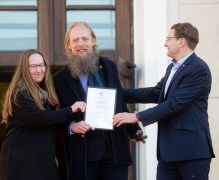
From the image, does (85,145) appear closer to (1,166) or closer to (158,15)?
(1,166)

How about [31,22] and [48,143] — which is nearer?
[48,143]

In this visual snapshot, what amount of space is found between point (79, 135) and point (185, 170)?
831 mm

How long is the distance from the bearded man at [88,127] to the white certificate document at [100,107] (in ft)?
0.26

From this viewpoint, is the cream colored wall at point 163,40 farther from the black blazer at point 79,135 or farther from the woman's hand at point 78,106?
the woman's hand at point 78,106

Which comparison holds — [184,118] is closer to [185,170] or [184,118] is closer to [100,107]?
[185,170]

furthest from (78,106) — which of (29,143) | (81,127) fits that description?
(29,143)

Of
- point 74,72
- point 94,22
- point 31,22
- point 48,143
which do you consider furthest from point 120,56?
point 48,143

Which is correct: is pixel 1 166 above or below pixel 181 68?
below

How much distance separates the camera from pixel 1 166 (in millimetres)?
4930

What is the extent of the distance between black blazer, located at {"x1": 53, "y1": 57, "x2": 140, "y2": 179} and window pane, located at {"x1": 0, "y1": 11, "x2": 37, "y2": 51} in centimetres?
139

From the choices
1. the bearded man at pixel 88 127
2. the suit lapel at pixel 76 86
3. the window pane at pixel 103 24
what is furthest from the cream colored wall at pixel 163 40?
the suit lapel at pixel 76 86

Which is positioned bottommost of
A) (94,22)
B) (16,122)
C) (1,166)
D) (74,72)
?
(1,166)

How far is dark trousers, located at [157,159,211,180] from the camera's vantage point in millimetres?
4797

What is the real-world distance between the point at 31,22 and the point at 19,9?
17 cm
